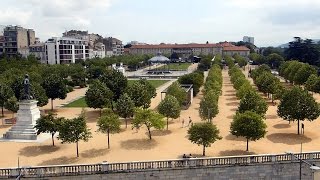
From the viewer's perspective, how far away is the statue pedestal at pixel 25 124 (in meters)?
41.0

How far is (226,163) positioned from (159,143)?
15039 millimetres

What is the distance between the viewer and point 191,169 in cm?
2417

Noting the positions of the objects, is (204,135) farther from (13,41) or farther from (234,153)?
(13,41)

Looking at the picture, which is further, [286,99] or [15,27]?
[15,27]

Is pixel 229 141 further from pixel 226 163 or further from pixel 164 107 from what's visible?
pixel 226 163

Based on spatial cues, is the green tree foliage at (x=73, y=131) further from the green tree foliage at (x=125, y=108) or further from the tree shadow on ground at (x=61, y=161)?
the green tree foliage at (x=125, y=108)

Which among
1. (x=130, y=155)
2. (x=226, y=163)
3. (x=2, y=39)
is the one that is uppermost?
(x=2, y=39)

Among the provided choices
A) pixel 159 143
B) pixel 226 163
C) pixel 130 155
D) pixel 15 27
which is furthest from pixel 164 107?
pixel 15 27

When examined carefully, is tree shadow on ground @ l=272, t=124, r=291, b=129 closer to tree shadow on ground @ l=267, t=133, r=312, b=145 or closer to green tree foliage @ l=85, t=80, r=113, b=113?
tree shadow on ground @ l=267, t=133, r=312, b=145

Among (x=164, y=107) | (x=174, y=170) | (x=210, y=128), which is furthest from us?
(x=164, y=107)

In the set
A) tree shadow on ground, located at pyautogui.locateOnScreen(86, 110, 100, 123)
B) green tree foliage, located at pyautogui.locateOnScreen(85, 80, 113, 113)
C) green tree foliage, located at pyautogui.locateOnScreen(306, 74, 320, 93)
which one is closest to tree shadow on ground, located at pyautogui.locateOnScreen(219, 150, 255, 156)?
tree shadow on ground, located at pyautogui.locateOnScreen(86, 110, 100, 123)

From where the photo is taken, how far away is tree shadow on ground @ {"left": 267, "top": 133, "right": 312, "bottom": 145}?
38.6 metres

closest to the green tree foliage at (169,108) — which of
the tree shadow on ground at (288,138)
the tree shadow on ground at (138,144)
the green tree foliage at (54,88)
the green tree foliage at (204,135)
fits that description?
the tree shadow on ground at (138,144)

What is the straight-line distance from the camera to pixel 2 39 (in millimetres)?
157750
